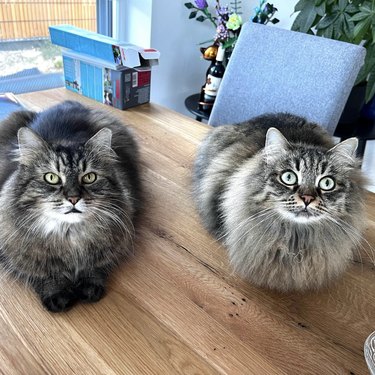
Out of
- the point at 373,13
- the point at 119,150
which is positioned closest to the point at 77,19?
the point at 119,150

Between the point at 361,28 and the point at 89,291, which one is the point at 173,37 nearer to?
the point at 361,28

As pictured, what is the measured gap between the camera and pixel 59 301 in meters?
0.83

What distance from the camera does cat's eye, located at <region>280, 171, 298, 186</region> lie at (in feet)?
3.02

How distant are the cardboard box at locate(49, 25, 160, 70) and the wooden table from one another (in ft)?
3.32

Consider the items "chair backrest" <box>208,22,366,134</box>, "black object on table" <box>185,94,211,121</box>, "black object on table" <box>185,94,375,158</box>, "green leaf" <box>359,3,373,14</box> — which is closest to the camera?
"chair backrest" <box>208,22,366,134</box>

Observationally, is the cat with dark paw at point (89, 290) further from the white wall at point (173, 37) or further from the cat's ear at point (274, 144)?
the white wall at point (173, 37)

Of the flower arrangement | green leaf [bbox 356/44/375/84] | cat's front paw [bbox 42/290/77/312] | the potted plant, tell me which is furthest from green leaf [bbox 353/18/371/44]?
cat's front paw [bbox 42/290/77/312]

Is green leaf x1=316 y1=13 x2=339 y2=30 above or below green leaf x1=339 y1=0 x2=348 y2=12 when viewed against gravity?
below

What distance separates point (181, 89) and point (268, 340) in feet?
8.43

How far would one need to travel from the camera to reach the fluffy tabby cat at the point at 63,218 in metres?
0.86

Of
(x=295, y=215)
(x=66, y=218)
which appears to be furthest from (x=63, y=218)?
(x=295, y=215)

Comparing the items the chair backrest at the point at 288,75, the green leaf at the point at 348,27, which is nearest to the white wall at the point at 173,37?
the green leaf at the point at 348,27

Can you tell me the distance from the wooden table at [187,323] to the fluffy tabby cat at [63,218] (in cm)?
4

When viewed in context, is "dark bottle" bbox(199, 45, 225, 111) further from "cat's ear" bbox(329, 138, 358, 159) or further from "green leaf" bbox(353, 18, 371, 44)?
"cat's ear" bbox(329, 138, 358, 159)
